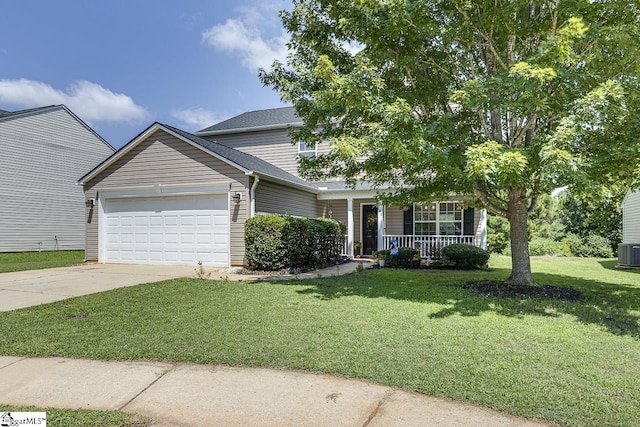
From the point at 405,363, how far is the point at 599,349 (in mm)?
2194

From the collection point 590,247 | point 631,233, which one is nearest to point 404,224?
point 631,233

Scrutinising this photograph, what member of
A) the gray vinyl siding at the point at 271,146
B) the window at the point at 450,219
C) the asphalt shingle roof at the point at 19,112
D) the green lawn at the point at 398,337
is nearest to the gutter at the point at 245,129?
the gray vinyl siding at the point at 271,146

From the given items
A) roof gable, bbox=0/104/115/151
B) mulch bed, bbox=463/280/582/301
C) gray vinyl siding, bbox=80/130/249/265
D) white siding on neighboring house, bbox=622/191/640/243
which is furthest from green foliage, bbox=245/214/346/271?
roof gable, bbox=0/104/115/151

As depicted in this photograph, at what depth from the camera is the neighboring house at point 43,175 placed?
55.5ft

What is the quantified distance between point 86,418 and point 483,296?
623 centimetres

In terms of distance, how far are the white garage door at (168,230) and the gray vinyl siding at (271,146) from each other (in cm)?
573

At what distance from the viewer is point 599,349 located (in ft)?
13.0

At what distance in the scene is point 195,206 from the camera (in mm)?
11648

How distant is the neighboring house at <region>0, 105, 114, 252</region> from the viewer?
1692 cm

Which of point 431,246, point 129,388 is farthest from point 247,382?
point 431,246

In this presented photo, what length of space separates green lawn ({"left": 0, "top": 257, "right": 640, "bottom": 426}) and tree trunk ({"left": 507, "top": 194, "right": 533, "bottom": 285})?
3.55 ft

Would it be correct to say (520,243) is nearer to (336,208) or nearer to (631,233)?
(336,208)

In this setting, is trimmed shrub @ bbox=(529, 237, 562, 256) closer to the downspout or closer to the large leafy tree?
the large leafy tree

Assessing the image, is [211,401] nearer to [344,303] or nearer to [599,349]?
[344,303]
